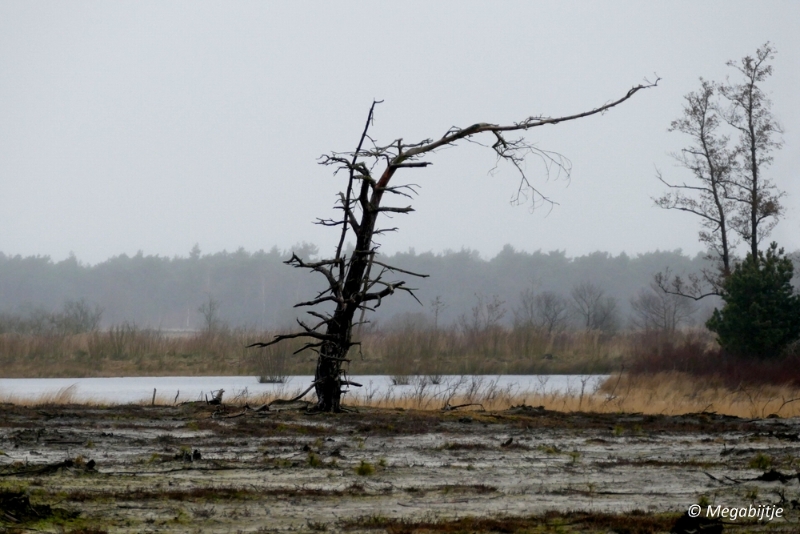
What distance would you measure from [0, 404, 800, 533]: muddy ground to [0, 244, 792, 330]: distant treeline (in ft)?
305

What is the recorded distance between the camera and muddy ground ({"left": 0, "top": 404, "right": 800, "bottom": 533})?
4.73 metres

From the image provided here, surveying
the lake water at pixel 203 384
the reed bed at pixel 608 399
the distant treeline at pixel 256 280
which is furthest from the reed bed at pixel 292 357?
the distant treeline at pixel 256 280

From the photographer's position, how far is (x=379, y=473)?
21.5 ft

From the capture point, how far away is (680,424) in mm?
11008

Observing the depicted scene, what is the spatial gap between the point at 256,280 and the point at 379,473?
108087mm

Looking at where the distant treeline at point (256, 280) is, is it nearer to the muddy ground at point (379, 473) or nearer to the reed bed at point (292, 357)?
the reed bed at point (292, 357)

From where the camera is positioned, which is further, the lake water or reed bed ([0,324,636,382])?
reed bed ([0,324,636,382])

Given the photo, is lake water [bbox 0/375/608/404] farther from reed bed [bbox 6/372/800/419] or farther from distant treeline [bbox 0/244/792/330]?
distant treeline [bbox 0/244/792/330]

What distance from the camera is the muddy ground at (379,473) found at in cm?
473

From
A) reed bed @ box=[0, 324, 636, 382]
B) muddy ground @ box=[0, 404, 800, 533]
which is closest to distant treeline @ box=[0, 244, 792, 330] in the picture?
reed bed @ box=[0, 324, 636, 382]

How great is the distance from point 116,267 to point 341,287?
109 metres

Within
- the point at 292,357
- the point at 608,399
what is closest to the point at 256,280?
the point at 292,357

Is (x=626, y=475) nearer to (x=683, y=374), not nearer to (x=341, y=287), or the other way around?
(x=341, y=287)

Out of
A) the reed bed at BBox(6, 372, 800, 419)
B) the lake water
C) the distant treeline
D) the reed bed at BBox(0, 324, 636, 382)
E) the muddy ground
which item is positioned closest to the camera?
the muddy ground
